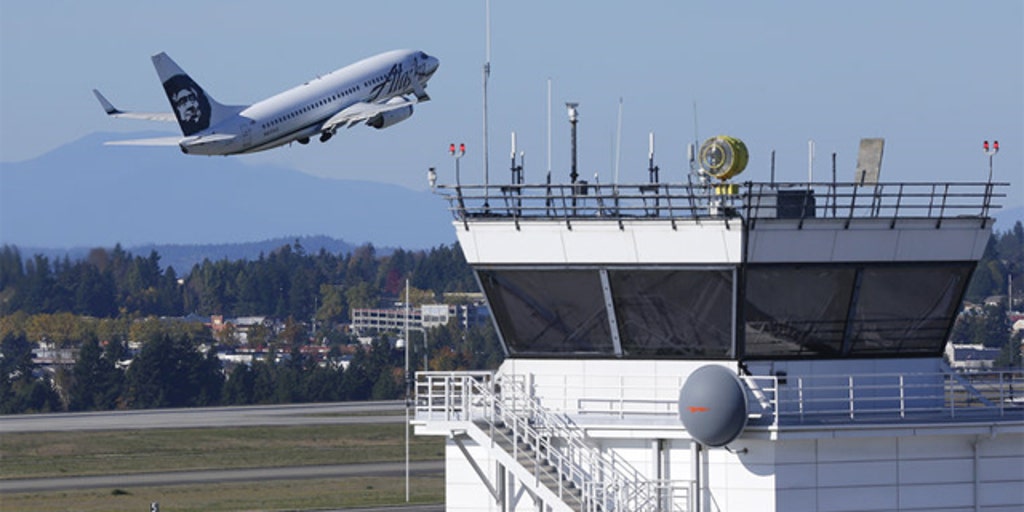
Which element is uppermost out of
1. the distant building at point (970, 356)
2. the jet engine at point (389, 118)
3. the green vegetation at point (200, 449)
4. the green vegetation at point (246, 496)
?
the jet engine at point (389, 118)

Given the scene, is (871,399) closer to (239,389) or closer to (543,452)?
(543,452)

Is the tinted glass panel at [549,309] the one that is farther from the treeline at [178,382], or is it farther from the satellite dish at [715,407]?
the treeline at [178,382]

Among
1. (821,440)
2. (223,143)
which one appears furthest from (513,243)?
(223,143)

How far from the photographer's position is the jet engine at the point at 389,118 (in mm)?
105375

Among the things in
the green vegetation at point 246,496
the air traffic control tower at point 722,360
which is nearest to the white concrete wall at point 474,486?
the air traffic control tower at point 722,360

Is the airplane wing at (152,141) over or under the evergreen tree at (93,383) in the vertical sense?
over

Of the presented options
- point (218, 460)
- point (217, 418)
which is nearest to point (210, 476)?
point (218, 460)

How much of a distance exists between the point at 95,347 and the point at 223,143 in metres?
77.2

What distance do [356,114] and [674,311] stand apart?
83.0 meters

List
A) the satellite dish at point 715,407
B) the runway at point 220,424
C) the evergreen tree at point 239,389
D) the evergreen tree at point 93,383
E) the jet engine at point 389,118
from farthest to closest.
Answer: the evergreen tree at point 239,389, the evergreen tree at point 93,383, the runway at point 220,424, the jet engine at point 389,118, the satellite dish at point 715,407

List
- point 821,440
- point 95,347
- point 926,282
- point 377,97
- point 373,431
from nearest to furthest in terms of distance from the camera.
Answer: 1. point 821,440
2. point 926,282
3. point 377,97
4. point 373,431
5. point 95,347

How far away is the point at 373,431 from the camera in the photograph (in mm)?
135125

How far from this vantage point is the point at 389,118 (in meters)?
106

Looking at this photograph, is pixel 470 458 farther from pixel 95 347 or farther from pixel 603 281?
pixel 95 347
